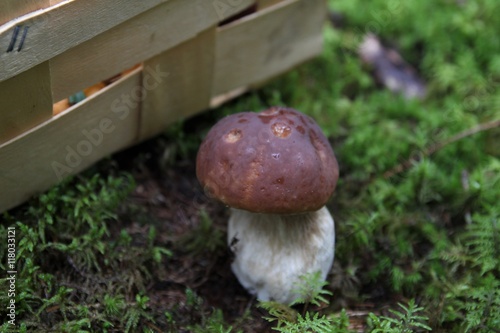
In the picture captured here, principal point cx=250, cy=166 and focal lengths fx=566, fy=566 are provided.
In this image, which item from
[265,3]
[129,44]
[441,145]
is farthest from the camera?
[441,145]

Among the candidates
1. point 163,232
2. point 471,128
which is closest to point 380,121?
point 471,128

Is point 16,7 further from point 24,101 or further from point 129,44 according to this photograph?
point 129,44

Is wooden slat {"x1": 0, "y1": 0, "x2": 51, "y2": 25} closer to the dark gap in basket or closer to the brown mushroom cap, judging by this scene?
the brown mushroom cap

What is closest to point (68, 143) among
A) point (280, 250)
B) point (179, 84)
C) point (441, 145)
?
point (179, 84)

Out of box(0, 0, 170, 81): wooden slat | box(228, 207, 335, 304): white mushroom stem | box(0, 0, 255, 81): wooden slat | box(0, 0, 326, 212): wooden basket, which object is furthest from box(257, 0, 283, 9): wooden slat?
box(228, 207, 335, 304): white mushroom stem

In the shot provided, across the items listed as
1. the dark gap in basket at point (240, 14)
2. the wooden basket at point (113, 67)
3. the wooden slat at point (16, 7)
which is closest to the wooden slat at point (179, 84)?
the wooden basket at point (113, 67)

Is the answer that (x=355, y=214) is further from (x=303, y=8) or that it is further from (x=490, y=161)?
(x=303, y=8)
